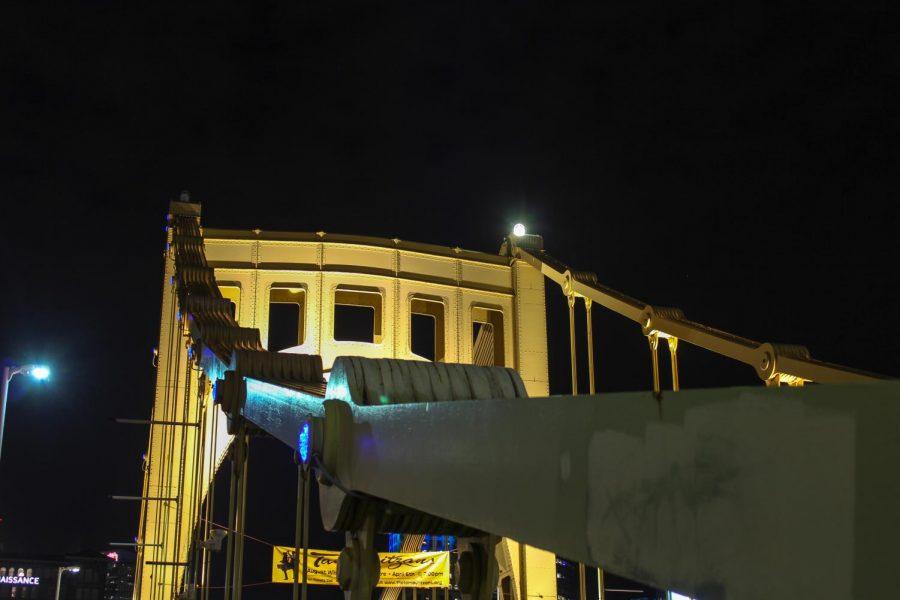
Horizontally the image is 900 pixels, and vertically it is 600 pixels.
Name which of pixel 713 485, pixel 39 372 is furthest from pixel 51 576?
pixel 713 485

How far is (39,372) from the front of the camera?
46.2 feet

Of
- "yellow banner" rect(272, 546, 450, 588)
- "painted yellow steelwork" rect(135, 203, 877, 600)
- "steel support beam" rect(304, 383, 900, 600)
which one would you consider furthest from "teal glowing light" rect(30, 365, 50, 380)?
"steel support beam" rect(304, 383, 900, 600)

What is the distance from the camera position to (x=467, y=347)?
21.7 meters

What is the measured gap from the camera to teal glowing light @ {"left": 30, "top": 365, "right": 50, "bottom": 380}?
551 inches

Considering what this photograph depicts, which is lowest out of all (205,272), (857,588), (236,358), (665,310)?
(857,588)

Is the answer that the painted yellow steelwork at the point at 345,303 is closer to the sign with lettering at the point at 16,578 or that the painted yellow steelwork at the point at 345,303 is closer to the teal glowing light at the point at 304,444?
the teal glowing light at the point at 304,444

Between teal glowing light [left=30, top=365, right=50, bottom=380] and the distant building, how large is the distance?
53.6 m

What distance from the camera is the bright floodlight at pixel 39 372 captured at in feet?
45.9

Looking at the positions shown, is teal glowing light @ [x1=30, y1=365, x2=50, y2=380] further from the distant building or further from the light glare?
the distant building

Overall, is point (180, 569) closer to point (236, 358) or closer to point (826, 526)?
point (236, 358)

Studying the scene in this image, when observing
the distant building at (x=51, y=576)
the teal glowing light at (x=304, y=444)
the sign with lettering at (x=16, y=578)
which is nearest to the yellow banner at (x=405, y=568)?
the teal glowing light at (x=304, y=444)

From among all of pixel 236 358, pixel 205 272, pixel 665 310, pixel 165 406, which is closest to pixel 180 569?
pixel 165 406

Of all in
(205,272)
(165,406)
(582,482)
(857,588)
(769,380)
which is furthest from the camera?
(165,406)

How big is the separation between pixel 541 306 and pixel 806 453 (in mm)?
21878
